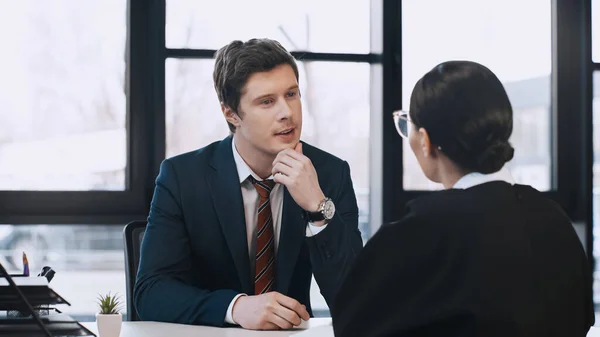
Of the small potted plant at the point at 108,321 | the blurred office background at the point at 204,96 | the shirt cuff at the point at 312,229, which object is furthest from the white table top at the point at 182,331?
the blurred office background at the point at 204,96

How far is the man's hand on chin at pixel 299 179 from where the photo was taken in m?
1.98

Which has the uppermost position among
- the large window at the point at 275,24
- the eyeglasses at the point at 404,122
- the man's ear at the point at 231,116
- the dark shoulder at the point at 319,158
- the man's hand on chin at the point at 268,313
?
the large window at the point at 275,24

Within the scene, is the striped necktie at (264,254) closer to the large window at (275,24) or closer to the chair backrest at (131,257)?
the chair backrest at (131,257)

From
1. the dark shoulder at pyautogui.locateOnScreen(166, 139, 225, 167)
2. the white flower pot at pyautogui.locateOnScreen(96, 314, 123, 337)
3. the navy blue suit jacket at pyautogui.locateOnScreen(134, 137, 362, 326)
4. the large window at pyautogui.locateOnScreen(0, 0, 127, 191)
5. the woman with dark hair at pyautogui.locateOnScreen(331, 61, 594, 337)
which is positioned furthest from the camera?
the large window at pyautogui.locateOnScreen(0, 0, 127, 191)

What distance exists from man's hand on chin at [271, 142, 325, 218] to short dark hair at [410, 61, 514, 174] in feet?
2.65

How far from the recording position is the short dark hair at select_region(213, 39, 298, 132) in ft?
6.88

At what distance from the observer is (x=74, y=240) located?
3.34 m

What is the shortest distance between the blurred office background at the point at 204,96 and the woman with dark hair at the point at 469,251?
219 centimetres

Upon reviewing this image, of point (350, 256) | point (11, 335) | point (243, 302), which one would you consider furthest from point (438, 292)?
point (350, 256)

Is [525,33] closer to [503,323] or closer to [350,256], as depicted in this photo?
[350,256]

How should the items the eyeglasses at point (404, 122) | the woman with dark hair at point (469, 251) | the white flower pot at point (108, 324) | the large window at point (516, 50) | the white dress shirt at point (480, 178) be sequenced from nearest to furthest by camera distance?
1. the woman with dark hair at point (469, 251)
2. the white dress shirt at point (480, 178)
3. the eyeglasses at point (404, 122)
4. the white flower pot at point (108, 324)
5. the large window at point (516, 50)

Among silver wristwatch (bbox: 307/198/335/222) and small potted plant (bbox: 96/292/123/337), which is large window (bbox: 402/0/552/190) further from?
small potted plant (bbox: 96/292/123/337)

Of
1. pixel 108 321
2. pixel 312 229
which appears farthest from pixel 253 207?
pixel 108 321

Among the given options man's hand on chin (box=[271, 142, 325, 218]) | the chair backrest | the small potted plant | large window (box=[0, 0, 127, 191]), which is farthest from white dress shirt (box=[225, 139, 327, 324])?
large window (box=[0, 0, 127, 191])
